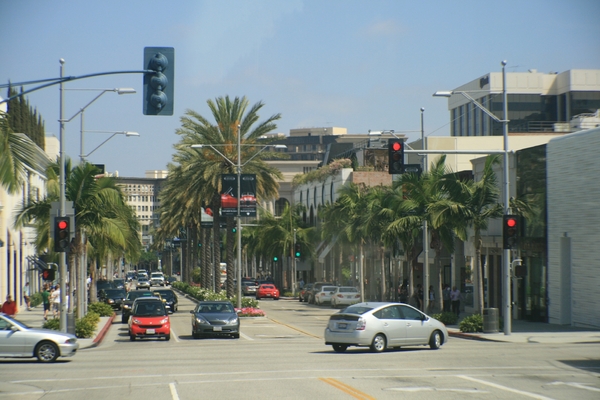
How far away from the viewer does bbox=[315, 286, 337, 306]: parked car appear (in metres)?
60.0

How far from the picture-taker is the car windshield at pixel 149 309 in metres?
31.9

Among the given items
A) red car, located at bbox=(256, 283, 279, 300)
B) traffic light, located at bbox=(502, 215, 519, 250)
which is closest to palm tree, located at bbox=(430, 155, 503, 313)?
traffic light, located at bbox=(502, 215, 519, 250)

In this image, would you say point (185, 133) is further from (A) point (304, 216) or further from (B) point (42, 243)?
(A) point (304, 216)

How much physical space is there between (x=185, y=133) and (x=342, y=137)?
135m

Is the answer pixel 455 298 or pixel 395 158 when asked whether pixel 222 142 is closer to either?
pixel 455 298

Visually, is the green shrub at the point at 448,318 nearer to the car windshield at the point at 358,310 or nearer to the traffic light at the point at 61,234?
the car windshield at the point at 358,310

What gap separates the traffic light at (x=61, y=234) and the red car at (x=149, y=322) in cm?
556

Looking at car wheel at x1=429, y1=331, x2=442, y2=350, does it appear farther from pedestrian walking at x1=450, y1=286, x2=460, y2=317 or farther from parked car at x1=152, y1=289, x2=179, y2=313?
parked car at x1=152, y1=289, x2=179, y2=313

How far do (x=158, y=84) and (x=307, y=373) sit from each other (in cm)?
723

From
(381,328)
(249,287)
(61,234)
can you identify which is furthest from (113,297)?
(381,328)

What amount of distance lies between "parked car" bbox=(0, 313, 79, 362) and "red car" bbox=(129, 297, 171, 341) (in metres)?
8.96

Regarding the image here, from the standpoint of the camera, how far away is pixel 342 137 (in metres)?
185

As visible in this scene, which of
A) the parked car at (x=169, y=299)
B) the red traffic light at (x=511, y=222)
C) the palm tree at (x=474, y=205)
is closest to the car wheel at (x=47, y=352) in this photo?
the red traffic light at (x=511, y=222)

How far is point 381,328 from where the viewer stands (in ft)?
76.2
